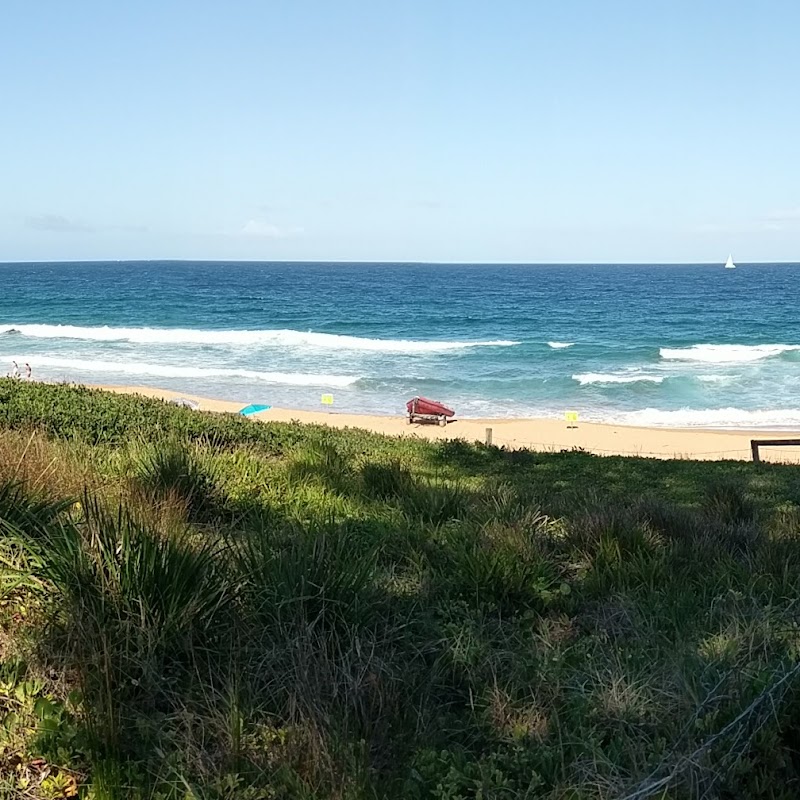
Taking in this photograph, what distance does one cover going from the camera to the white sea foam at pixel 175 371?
35.6m

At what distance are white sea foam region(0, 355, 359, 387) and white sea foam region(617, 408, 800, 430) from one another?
12775mm

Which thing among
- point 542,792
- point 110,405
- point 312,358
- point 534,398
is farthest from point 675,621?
point 312,358

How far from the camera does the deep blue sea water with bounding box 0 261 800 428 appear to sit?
3194 centimetres

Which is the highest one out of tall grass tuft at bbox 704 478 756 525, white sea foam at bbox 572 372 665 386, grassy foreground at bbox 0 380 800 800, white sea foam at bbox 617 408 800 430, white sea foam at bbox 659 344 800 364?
Result: grassy foreground at bbox 0 380 800 800

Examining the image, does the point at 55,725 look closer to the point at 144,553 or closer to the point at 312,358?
the point at 144,553

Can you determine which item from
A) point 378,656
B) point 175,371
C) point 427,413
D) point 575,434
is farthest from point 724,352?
point 378,656

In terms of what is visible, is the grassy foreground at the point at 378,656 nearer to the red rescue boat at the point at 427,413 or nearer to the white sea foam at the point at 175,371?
the red rescue boat at the point at 427,413

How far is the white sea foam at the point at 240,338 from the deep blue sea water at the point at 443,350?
186mm

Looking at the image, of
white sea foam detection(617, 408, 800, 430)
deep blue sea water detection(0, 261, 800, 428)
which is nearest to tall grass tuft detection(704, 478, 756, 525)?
white sea foam detection(617, 408, 800, 430)

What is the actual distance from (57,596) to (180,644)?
0.56m

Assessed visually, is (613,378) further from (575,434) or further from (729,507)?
(729,507)

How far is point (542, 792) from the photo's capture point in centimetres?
261

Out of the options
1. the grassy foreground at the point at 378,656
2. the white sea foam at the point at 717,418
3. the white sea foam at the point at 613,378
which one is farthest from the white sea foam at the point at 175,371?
the grassy foreground at the point at 378,656

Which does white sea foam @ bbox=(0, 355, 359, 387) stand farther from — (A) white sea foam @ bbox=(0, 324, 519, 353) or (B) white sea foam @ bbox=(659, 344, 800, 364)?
(B) white sea foam @ bbox=(659, 344, 800, 364)
